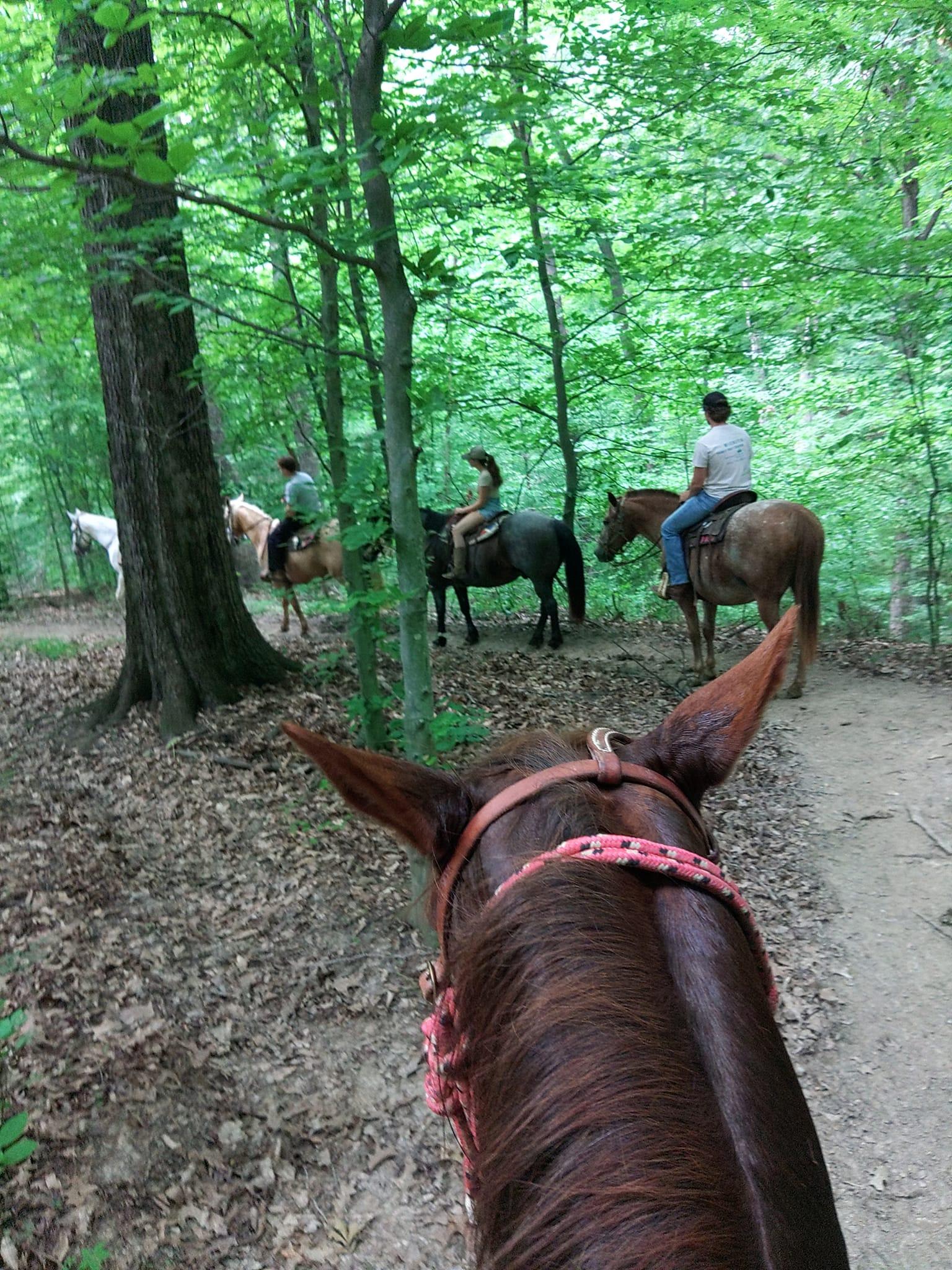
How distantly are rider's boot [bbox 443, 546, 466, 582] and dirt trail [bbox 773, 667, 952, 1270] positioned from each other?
414cm

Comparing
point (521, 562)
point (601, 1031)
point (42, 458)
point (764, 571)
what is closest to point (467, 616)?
point (521, 562)

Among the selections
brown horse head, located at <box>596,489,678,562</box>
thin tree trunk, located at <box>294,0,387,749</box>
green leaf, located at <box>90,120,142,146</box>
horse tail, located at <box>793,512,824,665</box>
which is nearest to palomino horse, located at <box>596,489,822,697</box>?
horse tail, located at <box>793,512,824,665</box>

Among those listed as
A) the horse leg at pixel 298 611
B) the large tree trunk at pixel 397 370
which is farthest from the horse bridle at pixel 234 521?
the large tree trunk at pixel 397 370

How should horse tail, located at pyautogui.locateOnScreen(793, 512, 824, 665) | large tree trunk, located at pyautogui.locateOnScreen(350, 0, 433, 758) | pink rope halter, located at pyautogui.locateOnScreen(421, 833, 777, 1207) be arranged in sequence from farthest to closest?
horse tail, located at pyautogui.locateOnScreen(793, 512, 824, 665) → large tree trunk, located at pyautogui.locateOnScreen(350, 0, 433, 758) → pink rope halter, located at pyautogui.locateOnScreen(421, 833, 777, 1207)

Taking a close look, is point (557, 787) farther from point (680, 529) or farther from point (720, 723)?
point (680, 529)

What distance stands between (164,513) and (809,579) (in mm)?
5745

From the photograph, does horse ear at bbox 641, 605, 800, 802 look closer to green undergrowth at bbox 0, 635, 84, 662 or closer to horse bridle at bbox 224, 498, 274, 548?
green undergrowth at bbox 0, 635, 84, 662

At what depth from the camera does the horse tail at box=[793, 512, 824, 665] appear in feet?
23.7

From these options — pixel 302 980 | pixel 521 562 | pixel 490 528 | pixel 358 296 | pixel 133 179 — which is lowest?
pixel 302 980

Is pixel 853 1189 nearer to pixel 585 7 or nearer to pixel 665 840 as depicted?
pixel 665 840

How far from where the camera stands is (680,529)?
8023mm

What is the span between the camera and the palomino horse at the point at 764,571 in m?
7.28

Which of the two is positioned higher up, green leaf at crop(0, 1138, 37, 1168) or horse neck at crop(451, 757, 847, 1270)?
horse neck at crop(451, 757, 847, 1270)

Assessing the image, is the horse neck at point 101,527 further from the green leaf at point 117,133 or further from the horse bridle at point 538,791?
the horse bridle at point 538,791
